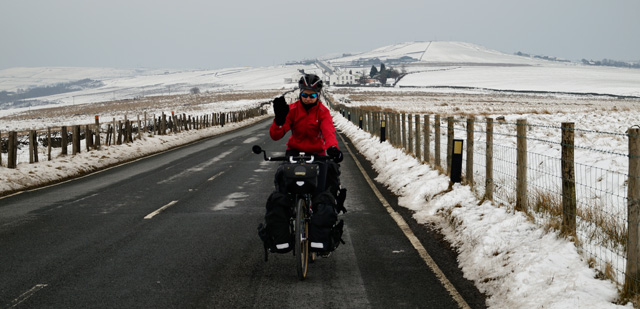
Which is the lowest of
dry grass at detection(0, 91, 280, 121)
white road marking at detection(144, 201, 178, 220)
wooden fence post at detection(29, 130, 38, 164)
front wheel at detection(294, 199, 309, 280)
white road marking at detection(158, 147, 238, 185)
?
white road marking at detection(144, 201, 178, 220)

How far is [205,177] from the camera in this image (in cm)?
1644

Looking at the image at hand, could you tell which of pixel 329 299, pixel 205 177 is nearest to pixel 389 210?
pixel 329 299

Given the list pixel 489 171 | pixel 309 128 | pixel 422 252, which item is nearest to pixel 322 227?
pixel 309 128

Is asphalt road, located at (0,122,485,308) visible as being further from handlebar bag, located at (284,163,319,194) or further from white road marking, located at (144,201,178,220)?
handlebar bag, located at (284,163,319,194)

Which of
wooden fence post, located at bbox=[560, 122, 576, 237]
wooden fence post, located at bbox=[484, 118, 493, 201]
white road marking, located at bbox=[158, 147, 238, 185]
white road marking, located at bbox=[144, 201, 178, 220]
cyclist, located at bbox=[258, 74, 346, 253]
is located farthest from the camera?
white road marking, located at bbox=[158, 147, 238, 185]

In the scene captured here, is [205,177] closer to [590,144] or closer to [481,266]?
[481,266]

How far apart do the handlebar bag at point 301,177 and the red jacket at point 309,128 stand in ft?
1.61

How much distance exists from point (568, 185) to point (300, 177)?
331cm

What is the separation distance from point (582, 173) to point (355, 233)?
8.44m

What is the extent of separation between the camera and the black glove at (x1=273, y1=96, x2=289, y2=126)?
6.09 metres

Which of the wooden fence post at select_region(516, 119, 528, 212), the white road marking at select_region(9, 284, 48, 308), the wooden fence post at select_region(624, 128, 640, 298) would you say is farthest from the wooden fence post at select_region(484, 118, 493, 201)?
the white road marking at select_region(9, 284, 48, 308)

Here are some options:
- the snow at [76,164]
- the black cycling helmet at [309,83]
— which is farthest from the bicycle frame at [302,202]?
the snow at [76,164]

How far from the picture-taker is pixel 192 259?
7.38m

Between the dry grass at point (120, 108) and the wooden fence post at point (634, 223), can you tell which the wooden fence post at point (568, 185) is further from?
the dry grass at point (120, 108)
